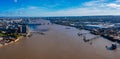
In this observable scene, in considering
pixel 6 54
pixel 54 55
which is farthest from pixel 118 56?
pixel 6 54

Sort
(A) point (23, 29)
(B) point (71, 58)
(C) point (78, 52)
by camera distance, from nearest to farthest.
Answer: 1. (B) point (71, 58)
2. (C) point (78, 52)
3. (A) point (23, 29)

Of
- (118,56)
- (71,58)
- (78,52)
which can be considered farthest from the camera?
(78,52)

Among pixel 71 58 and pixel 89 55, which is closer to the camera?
pixel 71 58

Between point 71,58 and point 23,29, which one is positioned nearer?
point 71,58

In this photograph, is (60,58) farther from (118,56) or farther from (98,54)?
(118,56)

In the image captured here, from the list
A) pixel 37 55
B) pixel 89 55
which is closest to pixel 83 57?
pixel 89 55

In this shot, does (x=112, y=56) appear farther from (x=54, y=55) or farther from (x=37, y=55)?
(x=37, y=55)

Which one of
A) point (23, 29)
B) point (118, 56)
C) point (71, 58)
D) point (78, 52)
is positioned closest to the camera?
point (71, 58)

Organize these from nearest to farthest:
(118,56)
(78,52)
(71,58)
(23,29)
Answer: (71,58) → (118,56) → (78,52) → (23,29)
